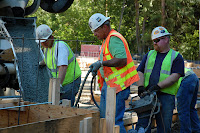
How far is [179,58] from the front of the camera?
4750 millimetres

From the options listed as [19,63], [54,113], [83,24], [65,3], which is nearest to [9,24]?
[19,63]

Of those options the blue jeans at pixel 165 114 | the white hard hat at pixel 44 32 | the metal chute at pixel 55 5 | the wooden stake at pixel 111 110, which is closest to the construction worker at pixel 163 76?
the blue jeans at pixel 165 114

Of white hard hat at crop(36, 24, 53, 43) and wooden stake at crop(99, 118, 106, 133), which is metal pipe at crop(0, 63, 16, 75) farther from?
wooden stake at crop(99, 118, 106, 133)

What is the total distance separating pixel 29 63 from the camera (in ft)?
20.9

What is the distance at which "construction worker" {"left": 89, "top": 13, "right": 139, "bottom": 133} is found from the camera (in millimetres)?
4281

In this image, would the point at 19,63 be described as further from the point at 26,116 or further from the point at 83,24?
the point at 83,24

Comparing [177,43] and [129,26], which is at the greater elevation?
[129,26]

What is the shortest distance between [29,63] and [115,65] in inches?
102

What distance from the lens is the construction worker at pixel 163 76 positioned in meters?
4.71

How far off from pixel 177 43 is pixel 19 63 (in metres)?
31.8

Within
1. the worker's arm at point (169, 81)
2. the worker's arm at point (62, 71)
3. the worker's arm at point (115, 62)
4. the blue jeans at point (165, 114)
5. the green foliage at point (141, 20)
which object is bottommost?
the blue jeans at point (165, 114)

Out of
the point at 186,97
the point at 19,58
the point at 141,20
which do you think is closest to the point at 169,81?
the point at 186,97

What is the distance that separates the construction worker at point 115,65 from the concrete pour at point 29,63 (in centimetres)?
120

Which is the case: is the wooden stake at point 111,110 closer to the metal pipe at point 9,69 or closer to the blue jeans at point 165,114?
the blue jeans at point 165,114
